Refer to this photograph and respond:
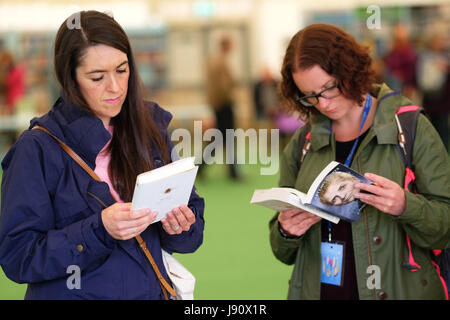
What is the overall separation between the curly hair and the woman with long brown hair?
63 cm

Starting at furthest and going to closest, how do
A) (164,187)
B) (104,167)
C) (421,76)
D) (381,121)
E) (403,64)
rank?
(403,64), (421,76), (381,121), (104,167), (164,187)

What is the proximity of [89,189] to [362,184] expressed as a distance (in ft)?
3.03

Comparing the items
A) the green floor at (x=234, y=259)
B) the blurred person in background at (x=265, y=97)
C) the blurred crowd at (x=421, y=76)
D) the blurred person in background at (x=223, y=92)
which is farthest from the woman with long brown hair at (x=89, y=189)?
the blurred person in background at (x=265, y=97)

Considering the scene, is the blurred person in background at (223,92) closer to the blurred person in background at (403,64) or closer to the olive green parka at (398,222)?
the blurred person in background at (403,64)

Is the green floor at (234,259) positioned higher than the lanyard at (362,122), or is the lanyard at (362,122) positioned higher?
the lanyard at (362,122)

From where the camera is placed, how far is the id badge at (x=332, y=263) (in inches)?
85.4

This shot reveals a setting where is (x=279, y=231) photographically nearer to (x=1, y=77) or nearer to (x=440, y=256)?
(x=440, y=256)

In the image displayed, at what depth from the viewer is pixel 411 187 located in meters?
2.13

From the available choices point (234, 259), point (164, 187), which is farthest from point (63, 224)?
point (234, 259)

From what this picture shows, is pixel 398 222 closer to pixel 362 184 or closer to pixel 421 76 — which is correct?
pixel 362 184

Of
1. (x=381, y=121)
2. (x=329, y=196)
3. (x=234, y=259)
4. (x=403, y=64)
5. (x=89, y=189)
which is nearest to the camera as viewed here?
(x=89, y=189)

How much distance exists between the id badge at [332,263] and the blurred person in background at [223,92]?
614 centimetres

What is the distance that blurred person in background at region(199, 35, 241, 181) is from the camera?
8.37 meters

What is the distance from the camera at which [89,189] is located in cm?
181
